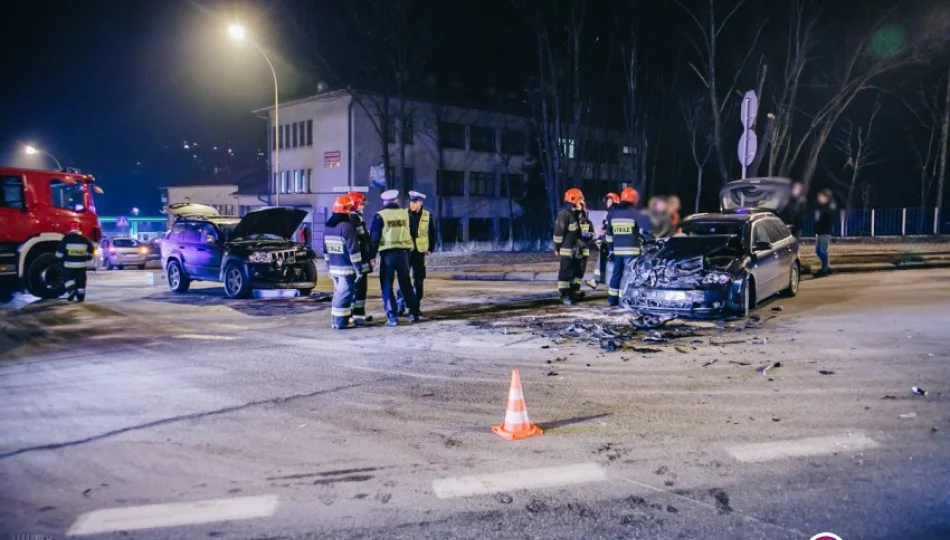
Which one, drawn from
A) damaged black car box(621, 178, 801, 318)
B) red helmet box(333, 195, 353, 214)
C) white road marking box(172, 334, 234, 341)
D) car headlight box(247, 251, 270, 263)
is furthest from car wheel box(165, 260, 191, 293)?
damaged black car box(621, 178, 801, 318)

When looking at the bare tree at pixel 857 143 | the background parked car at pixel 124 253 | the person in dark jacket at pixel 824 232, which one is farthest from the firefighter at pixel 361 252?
the bare tree at pixel 857 143

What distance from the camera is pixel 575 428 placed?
5.65 m

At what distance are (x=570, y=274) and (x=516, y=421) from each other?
744 cm

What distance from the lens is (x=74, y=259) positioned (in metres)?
14.5

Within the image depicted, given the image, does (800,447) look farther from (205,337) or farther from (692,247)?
(205,337)

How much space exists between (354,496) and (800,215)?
2214 centimetres

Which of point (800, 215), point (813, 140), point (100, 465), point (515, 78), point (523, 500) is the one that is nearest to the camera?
point (523, 500)

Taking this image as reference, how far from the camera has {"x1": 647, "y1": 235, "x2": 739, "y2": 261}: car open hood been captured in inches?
425

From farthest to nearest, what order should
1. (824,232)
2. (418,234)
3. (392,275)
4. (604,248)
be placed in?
(824,232), (604,248), (418,234), (392,275)

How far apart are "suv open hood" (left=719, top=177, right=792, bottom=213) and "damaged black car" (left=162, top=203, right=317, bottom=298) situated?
12073 mm

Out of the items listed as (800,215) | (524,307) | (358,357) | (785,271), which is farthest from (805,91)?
(358,357)

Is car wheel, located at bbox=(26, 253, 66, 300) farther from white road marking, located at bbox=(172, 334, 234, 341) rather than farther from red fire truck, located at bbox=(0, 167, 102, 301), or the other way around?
white road marking, located at bbox=(172, 334, 234, 341)

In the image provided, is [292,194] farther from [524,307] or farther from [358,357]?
[358,357]

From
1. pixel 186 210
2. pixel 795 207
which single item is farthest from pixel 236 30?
pixel 795 207
